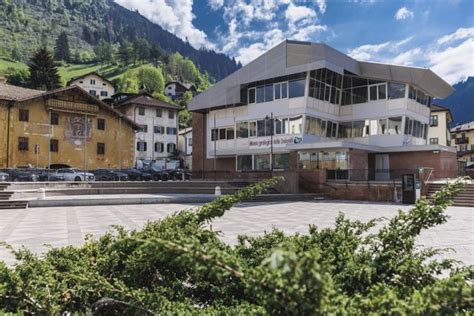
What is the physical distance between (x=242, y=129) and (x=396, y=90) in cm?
1410

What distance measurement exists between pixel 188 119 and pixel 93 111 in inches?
1898

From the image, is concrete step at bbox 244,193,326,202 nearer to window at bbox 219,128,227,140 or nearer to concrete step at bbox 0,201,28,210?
concrete step at bbox 0,201,28,210

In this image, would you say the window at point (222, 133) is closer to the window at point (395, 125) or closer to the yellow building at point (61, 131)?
the window at point (395, 125)

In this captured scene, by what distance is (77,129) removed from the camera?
144 feet

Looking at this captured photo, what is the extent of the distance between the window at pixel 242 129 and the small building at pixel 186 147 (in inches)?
1082

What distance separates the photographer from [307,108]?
3067 centimetres

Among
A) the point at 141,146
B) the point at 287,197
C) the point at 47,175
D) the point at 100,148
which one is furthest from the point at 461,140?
the point at 47,175

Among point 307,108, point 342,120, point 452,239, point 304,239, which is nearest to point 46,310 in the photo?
point 304,239

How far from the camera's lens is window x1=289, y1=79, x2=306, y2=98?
31062 millimetres

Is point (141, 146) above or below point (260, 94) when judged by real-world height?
below

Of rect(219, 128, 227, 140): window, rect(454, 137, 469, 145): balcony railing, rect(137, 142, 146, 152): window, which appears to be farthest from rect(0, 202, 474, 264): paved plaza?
rect(454, 137, 469, 145): balcony railing

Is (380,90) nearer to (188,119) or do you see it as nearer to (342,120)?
(342,120)

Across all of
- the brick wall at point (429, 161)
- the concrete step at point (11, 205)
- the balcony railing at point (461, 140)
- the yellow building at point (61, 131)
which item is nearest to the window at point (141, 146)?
the yellow building at point (61, 131)

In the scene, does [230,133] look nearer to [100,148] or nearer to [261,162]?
[261,162]
